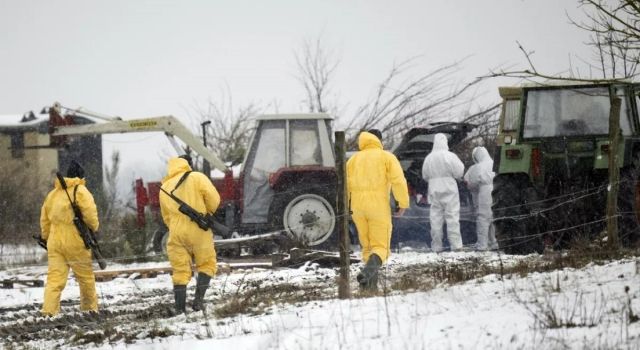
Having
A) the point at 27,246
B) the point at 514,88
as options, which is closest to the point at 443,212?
the point at 514,88

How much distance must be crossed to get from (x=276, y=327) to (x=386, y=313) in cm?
84

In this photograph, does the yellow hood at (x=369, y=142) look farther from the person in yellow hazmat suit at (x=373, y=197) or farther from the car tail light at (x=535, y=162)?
the car tail light at (x=535, y=162)

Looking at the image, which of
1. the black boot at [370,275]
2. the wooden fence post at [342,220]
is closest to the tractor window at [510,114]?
the black boot at [370,275]

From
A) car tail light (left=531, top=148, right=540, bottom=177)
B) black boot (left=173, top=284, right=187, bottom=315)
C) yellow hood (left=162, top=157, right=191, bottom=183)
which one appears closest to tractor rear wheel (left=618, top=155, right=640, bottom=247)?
car tail light (left=531, top=148, right=540, bottom=177)

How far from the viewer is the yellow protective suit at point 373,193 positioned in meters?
9.66

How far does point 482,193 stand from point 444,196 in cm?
76

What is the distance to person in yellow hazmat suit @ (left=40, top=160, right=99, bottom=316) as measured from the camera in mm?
10258

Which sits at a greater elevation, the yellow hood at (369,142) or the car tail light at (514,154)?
the yellow hood at (369,142)

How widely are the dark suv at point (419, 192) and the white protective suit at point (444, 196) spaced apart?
2.68 ft

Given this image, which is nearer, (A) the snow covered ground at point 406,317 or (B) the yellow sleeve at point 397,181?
(A) the snow covered ground at point 406,317

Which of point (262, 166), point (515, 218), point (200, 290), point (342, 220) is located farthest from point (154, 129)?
point (342, 220)

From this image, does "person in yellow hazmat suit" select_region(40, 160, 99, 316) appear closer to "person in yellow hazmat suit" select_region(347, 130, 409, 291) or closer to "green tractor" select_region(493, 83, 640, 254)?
"person in yellow hazmat suit" select_region(347, 130, 409, 291)

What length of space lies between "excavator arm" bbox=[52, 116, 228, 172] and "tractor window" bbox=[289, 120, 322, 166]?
5.98ft

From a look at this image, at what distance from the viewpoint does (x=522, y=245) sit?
40.8 ft
